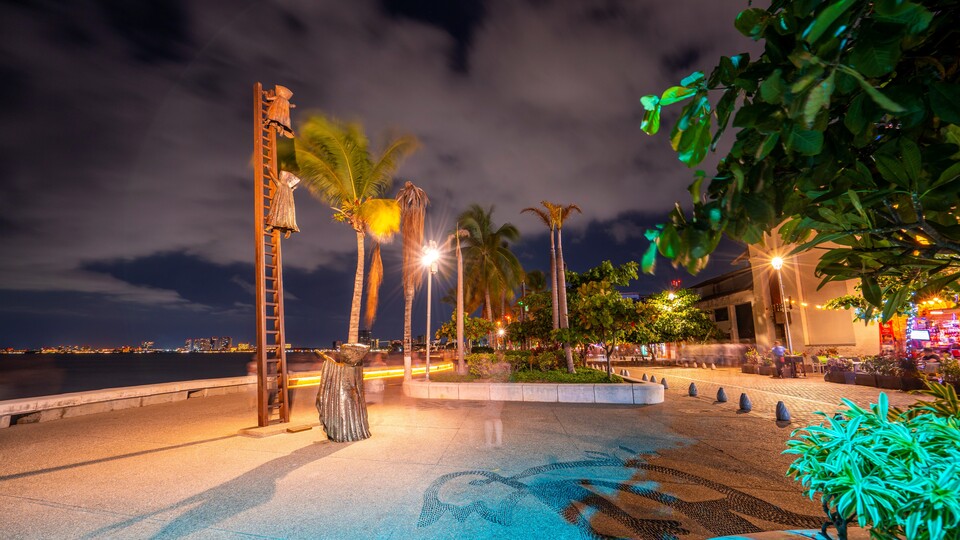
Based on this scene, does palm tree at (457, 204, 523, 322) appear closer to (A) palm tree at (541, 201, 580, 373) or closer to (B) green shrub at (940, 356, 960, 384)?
(A) palm tree at (541, 201, 580, 373)

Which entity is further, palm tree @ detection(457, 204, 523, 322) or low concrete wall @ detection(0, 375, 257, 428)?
palm tree @ detection(457, 204, 523, 322)

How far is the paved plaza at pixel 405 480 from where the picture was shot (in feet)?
12.2

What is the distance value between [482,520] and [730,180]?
3778 millimetres

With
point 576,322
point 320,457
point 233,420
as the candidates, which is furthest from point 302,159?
point 576,322

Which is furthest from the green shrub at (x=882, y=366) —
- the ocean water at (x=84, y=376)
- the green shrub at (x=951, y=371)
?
the ocean water at (x=84, y=376)

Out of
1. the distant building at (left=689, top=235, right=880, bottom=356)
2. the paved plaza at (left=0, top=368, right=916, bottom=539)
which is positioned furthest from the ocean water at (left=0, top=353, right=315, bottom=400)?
the distant building at (left=689, top=235, right=880, bottom=356)

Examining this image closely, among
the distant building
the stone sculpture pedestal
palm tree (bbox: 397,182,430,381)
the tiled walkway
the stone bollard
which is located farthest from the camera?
the distant building

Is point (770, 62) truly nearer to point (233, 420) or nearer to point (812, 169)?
point (812, 169)

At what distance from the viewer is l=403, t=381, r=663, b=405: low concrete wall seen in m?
11.5

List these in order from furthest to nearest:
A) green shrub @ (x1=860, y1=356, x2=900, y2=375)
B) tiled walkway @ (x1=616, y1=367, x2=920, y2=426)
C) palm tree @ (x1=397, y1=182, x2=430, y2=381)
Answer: palm tree @ (x1=397, y1=182, x2=430, y2=381), green shrub @ (x1=860, y1=356, x2=900, y2=375), tiled walkway @ (x1=616, y1=367, x2=920, y2=426)

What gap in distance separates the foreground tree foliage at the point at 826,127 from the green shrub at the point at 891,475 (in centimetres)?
75

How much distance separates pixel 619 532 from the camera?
141 inches

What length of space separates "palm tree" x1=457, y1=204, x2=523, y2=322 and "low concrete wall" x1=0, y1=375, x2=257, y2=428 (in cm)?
1523

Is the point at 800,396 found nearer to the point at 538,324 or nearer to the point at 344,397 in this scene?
the point at 538,324
